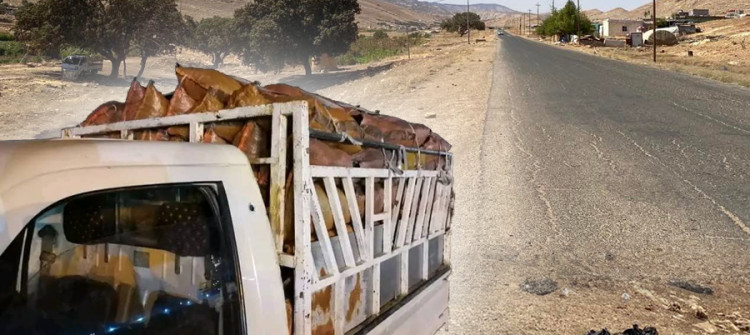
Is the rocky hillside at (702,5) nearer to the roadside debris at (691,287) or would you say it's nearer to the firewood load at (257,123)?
the roadside debris at (691,287)

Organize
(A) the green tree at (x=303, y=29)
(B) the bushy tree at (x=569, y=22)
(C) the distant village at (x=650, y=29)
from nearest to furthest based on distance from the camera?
(A) the green tree at (x=303, y=29), (C) the distant village at (x=650, y=29), (B) the bushy tree at (x=569, y=22)

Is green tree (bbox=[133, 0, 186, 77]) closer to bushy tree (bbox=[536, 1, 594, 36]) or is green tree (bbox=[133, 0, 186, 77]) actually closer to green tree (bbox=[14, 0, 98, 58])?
green tree (bbox=[14, 0, 98, 58])

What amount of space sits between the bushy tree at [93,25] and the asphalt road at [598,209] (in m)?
27.5

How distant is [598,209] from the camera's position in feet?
29.6

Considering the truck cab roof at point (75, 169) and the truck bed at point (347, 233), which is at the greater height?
the truck cab roof at point (75, 169)

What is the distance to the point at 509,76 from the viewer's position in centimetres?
2708

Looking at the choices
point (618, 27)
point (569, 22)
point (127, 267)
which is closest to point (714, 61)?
point (127, 267)

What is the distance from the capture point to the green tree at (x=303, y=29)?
3812 cm

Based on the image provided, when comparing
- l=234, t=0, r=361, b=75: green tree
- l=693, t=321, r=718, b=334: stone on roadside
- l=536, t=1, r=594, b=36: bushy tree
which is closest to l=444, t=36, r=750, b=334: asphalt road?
l=693, t=321, r=718, b=334: stone on roadside

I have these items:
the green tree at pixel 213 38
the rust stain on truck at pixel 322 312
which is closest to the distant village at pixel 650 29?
the green tree at pixel 213 38

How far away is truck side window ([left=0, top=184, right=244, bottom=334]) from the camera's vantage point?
1.48m

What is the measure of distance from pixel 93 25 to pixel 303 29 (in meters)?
13.0

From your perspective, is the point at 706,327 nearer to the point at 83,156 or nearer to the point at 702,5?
the point at 83,156

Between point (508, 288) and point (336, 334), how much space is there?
405 cm
